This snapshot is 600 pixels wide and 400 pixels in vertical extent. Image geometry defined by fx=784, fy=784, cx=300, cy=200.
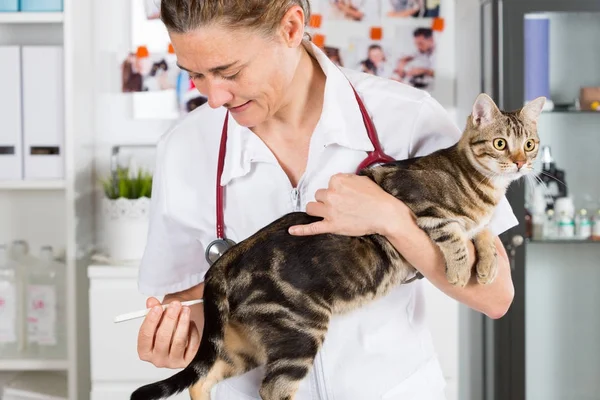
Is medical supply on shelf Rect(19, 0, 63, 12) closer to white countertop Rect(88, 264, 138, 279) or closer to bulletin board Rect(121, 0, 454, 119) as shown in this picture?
bulletin board Rect(121, 0, 454, 119)

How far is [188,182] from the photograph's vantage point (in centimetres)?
139

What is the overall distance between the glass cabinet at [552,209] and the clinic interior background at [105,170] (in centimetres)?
12

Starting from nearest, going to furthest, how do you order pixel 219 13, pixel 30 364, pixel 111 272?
pixel 219 13
pixel 111 272
pixel 30 364

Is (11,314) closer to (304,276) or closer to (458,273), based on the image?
(304,276)

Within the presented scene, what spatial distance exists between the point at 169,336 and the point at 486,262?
1.65ft

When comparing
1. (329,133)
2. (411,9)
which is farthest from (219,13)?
(411,9)

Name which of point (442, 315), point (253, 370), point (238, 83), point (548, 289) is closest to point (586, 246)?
point (548, 289)

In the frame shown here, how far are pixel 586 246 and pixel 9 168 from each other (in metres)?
A: 2.09

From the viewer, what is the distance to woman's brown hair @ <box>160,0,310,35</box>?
112cm

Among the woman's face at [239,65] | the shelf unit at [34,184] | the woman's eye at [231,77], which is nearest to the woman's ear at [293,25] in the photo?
the woman's face at [239,65]

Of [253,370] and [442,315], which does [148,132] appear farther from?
[253,370]

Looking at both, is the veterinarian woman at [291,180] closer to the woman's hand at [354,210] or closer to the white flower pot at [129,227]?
the woman's hand at [354,210]

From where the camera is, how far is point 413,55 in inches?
118

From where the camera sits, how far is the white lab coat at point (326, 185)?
1.30m
